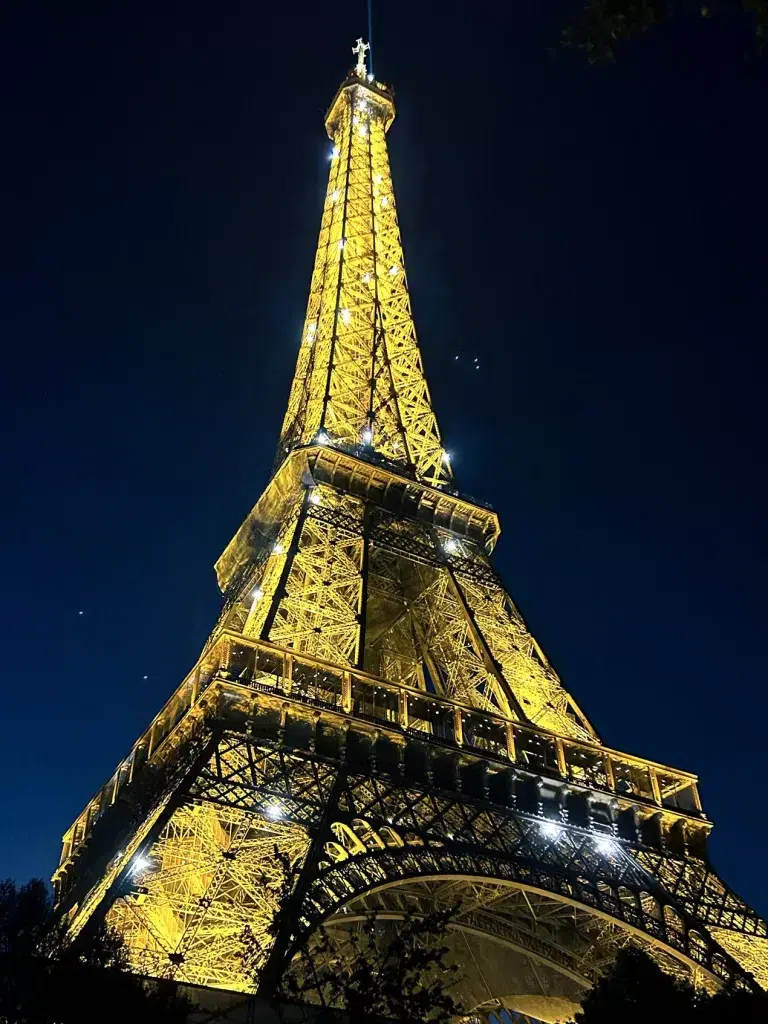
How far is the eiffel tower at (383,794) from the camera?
52.4ft

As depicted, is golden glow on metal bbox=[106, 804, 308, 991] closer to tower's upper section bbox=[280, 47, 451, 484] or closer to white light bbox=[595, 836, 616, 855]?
white light bbox=[595, 836, 616, 855]

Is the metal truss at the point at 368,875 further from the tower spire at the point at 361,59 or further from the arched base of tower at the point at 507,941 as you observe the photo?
the tower spire at the point at 361,59

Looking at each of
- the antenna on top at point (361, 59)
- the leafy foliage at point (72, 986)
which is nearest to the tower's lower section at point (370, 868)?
the leafy foliage at point (72, 986)

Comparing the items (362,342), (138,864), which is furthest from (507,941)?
(362,342)

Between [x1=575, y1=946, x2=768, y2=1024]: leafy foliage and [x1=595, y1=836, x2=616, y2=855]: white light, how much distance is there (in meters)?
7.12

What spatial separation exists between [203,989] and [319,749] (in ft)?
21.8

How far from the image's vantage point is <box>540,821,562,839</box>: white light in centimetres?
2047

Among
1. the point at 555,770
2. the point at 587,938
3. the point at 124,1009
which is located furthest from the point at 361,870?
the point at 587,938

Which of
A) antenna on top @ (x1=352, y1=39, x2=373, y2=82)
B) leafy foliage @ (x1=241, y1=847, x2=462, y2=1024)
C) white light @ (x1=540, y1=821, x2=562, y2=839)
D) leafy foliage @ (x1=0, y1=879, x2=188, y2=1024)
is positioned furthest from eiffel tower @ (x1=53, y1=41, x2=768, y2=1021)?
antenna on top @ (x1=352, y1=39, x2=373, y2=82)

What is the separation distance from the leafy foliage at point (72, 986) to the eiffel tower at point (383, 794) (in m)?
1.15

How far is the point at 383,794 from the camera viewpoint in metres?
18.8

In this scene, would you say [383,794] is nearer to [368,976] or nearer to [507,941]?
[368,976]

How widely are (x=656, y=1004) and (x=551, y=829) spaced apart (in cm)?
804

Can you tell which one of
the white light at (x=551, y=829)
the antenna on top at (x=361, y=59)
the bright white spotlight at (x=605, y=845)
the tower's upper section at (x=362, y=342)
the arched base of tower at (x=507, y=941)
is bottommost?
the arched base of tower at (x=507, y=941)
